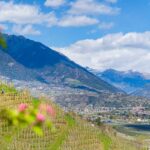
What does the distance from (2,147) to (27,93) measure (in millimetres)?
38755

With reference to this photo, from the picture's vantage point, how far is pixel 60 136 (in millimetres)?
169750

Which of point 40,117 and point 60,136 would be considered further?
point 60,136

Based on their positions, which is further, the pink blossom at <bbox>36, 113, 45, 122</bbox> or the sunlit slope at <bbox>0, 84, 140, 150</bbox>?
the sunlit slope at <bbox>0, 84, 140, 150</bbox>

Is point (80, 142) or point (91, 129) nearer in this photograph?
point (80, 142)

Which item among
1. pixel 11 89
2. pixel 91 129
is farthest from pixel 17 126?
pixel 91 129

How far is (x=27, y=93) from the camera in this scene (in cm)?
18000

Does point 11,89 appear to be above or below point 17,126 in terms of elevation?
above

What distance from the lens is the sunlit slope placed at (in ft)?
511

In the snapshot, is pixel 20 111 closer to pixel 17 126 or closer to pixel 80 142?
pixel 17 126

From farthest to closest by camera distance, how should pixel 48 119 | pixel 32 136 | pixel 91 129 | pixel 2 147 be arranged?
1. pixel 91 129
2. pixel 32 136
3. pixel 2 147
4. pixel 48 119

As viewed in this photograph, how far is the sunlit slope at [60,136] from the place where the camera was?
511ft

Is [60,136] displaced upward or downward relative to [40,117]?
downward

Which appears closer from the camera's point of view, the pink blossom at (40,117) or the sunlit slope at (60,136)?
the pink blossom at (40,117)

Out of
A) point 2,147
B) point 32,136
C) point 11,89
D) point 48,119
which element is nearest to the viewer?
point 48,119
